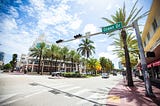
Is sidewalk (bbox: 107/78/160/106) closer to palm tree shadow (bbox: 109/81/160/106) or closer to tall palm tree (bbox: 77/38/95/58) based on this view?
palm tree shadow (bbox: 109/81/160/106)

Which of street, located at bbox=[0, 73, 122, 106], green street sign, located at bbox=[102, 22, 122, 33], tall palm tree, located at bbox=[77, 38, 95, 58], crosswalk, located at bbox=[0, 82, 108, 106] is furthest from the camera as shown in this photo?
tall palm tree, located at bbox=[77, 38, 95, 58]

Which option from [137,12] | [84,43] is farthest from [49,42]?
[137,12]

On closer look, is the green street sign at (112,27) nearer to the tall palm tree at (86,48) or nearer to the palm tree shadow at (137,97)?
the palm tree shadow at (137,97)

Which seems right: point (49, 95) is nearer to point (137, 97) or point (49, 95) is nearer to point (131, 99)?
point (131, 99)

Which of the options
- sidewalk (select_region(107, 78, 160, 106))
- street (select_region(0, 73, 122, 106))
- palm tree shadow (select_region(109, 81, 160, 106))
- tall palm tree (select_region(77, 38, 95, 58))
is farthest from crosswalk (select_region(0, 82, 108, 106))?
tall palm tree (select_region(77, 38, 95, 58))

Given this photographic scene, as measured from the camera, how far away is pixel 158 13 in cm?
1200

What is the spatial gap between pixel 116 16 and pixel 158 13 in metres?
6.12

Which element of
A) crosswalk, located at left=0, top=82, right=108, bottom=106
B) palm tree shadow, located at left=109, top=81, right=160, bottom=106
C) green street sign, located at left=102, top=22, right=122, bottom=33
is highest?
green street sign, located at left=102, top=22, right=122, bottom=33

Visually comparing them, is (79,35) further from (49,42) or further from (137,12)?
(49,42)

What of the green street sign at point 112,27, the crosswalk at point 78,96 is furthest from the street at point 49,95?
the green street sign at point 112,27

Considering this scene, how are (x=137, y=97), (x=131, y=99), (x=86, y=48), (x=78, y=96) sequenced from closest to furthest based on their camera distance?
(x=131, y=99)
(x=137, y=97)
(x=78, y=96)
(x=86, y=48)

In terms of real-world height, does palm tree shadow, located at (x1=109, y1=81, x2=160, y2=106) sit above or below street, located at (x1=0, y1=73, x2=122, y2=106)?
below

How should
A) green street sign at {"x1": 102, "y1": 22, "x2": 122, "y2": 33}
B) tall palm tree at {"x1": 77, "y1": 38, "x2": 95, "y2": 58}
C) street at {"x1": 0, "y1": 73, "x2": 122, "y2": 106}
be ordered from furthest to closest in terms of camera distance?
tall palm tree at {"x1": 77, "y1": 38, "x2": 95, "y2": 58} → green street sign at {"x1": 102, "y1": 22, "x2": 122, "y2": 33} → street at {"x1": 0, "y1": 73, "x2": 122, "y2": 106}

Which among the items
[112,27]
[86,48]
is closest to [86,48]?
[86,48]
